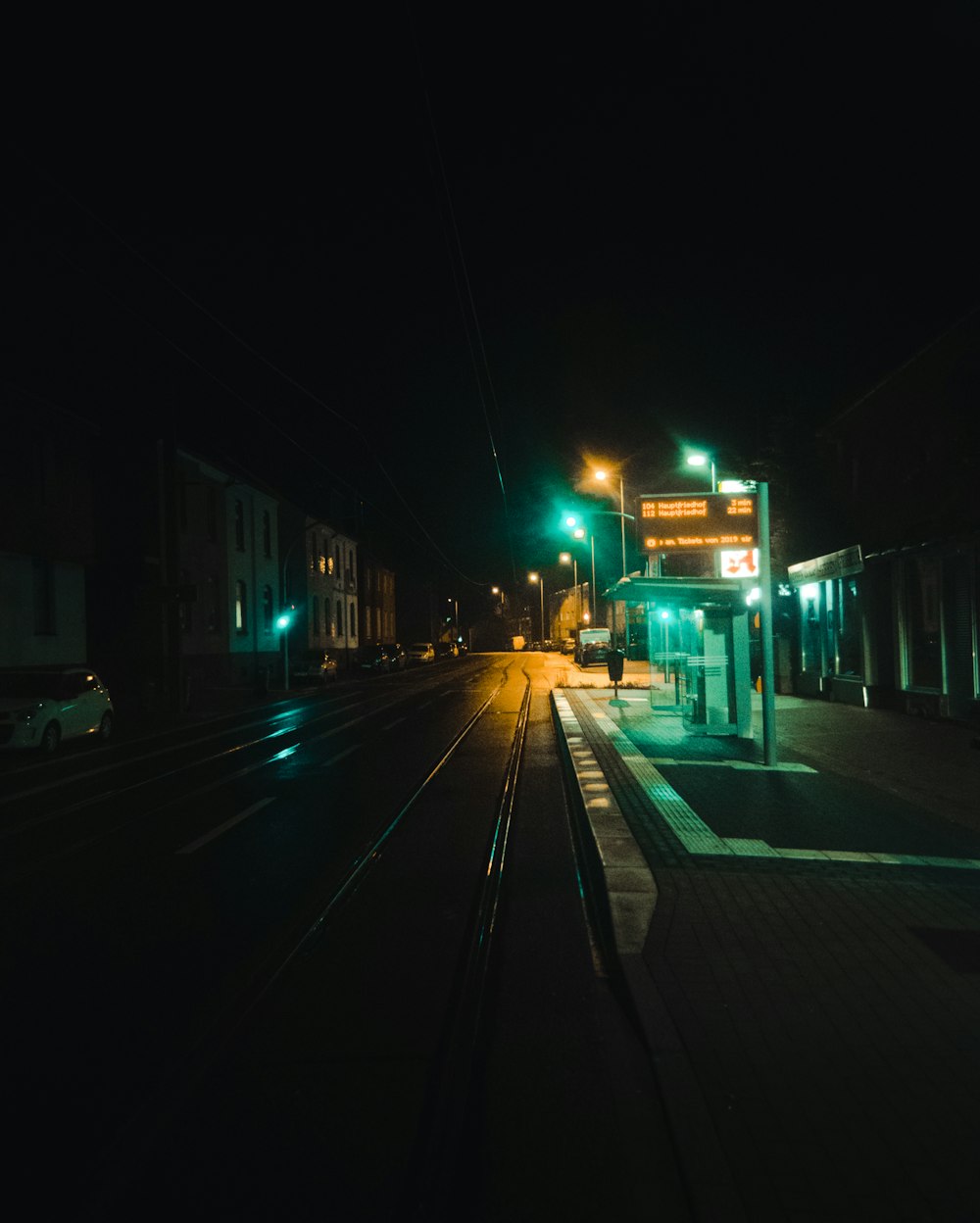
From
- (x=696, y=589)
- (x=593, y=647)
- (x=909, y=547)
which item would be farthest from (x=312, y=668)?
(x=909, y=547)

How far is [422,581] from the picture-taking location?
9644 cm

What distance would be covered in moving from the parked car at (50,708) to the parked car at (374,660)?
108 feet

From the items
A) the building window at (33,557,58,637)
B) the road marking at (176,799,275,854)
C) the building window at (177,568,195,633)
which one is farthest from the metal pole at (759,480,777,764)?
the building window at (177,568,195,633)

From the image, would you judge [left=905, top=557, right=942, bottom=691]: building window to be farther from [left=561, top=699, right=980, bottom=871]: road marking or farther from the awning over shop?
[left=561, top=699, right=980, bottom=871]: road marking

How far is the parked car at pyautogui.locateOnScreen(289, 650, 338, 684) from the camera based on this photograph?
127ft

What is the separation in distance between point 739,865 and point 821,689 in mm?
18158

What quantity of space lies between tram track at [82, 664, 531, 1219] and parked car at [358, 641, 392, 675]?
44533 mm

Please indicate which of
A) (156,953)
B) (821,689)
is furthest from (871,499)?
(156,953)

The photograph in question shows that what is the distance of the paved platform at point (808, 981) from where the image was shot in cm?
306

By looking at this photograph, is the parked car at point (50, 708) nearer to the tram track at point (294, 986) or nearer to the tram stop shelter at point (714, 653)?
the tram track at point (294, 986)

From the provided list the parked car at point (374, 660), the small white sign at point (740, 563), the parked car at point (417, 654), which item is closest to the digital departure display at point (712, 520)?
the small white sign at point (740, 563)

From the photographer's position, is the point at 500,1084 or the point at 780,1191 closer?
the point at 780,1191

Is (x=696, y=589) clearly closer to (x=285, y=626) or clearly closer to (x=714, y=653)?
(x=714, y=653)

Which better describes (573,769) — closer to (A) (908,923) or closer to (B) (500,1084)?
(A) (908,923)
